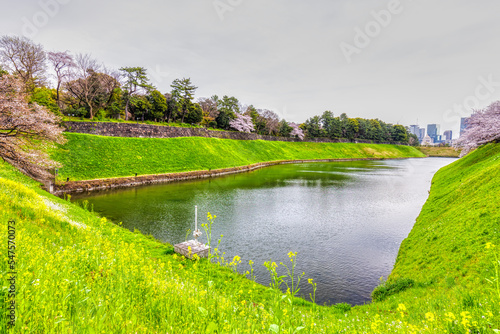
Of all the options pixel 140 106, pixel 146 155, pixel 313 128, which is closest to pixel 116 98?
pixel 140 106

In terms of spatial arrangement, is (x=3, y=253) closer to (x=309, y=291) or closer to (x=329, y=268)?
(x=309, y=291)

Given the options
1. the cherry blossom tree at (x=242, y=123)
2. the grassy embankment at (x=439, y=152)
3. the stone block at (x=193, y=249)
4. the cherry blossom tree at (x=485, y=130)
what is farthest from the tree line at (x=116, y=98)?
the grassy embankment at (x=439, y=152)

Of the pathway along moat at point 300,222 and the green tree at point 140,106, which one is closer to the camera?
the pathway along moat at point 300,222

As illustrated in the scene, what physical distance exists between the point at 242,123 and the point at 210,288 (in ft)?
244

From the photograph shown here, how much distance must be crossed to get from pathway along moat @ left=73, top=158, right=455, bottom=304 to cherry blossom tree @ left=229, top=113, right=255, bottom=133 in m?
46.5

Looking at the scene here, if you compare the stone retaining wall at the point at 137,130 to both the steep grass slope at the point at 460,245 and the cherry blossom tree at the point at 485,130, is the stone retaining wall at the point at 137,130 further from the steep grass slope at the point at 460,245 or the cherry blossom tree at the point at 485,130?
the cherry blossom tree at the point at 485,130

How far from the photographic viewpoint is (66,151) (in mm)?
30828

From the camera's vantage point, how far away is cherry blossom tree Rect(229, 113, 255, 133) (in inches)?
2938

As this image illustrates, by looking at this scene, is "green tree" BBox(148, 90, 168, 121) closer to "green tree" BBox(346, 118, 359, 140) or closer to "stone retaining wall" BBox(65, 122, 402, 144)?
"stone retaining wall" BBox(65, 122, 402, 144)

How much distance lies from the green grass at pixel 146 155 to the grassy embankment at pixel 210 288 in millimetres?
21093

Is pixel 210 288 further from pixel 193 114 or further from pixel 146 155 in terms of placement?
pixel 193 114

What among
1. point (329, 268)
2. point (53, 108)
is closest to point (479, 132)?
point (329, 268)

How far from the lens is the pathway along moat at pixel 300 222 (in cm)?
1094

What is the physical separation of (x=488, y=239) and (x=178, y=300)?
33.2 ft
